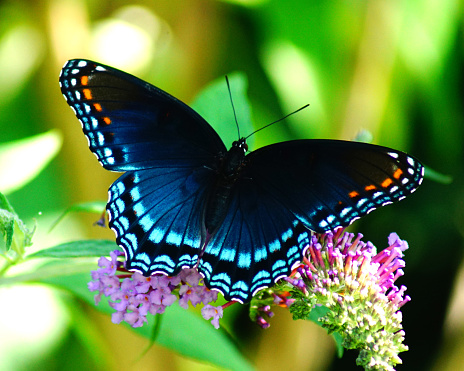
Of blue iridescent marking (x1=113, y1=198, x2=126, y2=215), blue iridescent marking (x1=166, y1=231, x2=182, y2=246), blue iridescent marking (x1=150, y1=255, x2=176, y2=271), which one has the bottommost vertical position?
blue iridescent marking (x1=150, y1=255, x2=176, y2=271)

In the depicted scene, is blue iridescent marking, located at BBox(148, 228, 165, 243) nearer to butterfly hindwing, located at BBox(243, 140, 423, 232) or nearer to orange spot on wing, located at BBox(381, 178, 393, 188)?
butterfly hindwing, located at BBox(243, 140, 423, 232)

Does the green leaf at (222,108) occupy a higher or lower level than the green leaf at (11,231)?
higher

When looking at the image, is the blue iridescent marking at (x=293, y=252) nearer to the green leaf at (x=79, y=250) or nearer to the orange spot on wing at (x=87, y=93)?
the green leaf at (x=79, y=250)

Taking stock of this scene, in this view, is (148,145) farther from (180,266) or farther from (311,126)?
(311,126)

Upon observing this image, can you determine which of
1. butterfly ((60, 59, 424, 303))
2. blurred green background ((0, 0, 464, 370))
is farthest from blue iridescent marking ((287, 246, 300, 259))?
blurred green background ((0, 0, 464, 370))

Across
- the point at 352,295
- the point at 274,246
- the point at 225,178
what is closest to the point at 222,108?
the point at 225,178

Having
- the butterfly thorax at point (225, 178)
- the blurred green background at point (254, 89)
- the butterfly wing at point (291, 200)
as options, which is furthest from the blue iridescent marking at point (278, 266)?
the blurred green background at point (254, 89)

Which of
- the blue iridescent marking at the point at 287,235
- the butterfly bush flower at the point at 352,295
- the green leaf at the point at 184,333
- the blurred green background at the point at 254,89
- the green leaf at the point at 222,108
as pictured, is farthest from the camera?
the blurred green background at the point at 254,89
